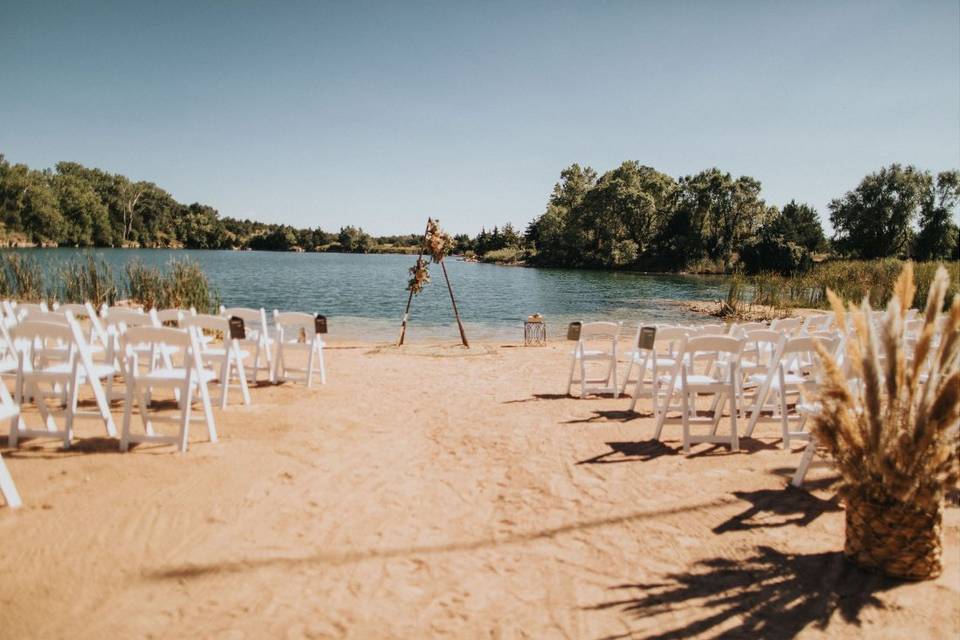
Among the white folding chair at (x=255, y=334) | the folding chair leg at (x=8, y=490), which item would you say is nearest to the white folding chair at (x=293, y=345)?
the white folding chair at (x=255, y=334)

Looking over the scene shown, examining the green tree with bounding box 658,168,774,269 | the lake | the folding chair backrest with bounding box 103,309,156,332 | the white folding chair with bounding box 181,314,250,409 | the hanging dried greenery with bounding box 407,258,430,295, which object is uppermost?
the green tree with bounding box 658,168,774,269

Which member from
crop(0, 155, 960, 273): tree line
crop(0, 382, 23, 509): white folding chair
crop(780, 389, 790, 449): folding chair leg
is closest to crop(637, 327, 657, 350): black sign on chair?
crop(780, 389, 790, 449): folding chair leg

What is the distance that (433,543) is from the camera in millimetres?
3539

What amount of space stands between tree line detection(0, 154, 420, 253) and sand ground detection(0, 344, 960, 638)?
44.6 metres

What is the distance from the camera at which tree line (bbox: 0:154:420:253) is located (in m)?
70.6

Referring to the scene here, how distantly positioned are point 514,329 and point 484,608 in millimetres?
19242

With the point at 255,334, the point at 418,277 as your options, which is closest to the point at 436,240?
the point at 418,277

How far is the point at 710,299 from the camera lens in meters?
34.4

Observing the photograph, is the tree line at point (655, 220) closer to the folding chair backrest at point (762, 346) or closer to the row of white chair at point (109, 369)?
the folding chair backrest at point (762, 346)

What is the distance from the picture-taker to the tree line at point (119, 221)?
232 feet

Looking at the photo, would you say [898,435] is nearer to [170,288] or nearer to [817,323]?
[817,323]

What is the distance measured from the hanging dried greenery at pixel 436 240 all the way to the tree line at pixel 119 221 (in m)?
37.9

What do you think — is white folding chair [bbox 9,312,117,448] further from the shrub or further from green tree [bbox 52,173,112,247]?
green tree [bbox 52,173,112,247]

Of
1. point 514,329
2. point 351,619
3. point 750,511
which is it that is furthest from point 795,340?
point 514,329
